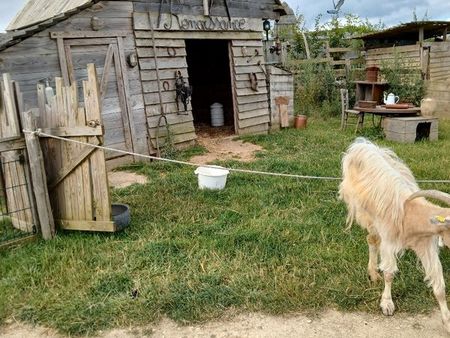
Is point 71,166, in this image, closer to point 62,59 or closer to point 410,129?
point 62,59

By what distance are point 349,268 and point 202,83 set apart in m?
11.1

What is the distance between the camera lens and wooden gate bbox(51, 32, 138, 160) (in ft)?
24.1

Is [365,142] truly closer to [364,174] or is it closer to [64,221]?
[364,174]

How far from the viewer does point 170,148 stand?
902cm

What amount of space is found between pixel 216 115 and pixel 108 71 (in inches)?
216

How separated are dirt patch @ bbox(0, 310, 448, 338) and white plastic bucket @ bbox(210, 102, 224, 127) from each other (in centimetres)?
1011

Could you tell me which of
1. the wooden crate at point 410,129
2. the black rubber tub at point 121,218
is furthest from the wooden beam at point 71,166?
the wooden crate at point 410,129

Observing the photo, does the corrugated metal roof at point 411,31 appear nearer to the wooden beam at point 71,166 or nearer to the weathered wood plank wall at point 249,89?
the weathered wood plank wall at point 249,89

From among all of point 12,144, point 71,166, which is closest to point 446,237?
point 71,166

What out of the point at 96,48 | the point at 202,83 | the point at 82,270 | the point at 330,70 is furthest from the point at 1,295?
the point at 330,70

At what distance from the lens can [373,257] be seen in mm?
3754

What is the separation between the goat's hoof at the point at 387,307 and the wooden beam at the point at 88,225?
2836 mm

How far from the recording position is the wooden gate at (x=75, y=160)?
14.5 ft

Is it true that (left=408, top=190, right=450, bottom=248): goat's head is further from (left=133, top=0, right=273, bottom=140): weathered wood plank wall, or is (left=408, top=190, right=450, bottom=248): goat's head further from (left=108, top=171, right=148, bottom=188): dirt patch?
(left=133, top=0, right=273, bottom=140): weathered wood plank wall
